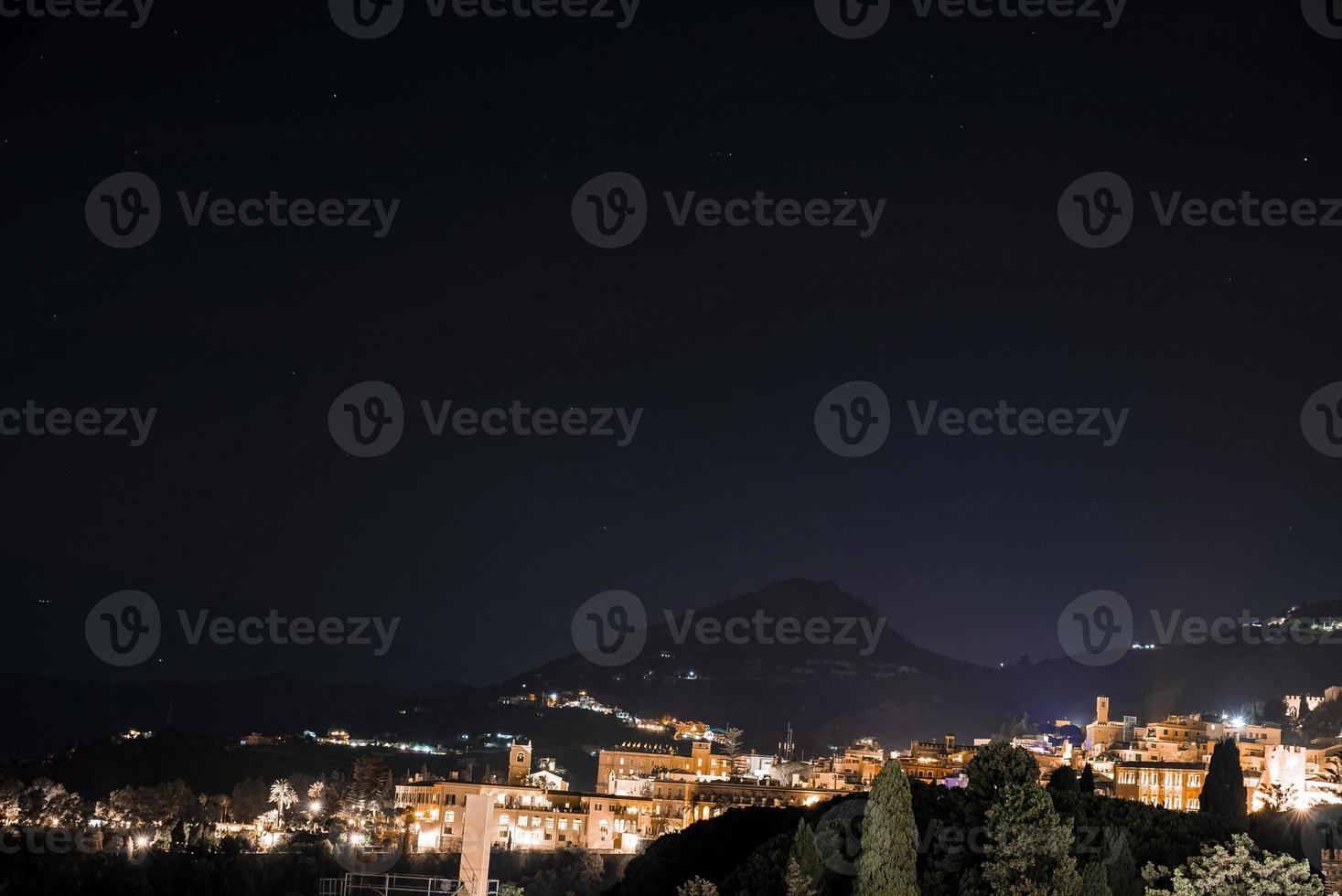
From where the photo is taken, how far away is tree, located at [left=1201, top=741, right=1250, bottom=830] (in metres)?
29.9

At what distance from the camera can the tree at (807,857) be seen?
20875mm

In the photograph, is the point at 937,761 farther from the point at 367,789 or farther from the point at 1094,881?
the point at 1094,881

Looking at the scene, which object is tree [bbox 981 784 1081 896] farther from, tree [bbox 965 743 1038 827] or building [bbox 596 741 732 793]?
building [bbox 596 741 732 793]

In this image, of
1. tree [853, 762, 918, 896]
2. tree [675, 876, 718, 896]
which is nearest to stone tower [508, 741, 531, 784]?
tree [675, 876, 718, 896]

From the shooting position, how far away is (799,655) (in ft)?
522

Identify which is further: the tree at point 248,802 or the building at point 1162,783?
Result: the tree at point 248,802

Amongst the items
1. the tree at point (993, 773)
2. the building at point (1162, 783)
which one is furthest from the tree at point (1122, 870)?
the building at point (1162, 783)

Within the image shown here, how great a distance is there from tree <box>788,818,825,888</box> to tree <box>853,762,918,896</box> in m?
1.55

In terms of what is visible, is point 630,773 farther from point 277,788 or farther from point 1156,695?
point 1156,695

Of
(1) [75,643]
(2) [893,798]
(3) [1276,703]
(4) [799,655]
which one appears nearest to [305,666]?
(1) [75,643]

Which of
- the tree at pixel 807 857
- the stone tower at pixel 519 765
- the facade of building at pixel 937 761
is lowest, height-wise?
the tree at pixel 807 857

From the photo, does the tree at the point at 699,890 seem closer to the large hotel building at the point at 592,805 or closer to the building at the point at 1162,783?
the building at the point at 1162,783

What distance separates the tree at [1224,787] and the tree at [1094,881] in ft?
42.1

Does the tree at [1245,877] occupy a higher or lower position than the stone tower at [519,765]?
lower
